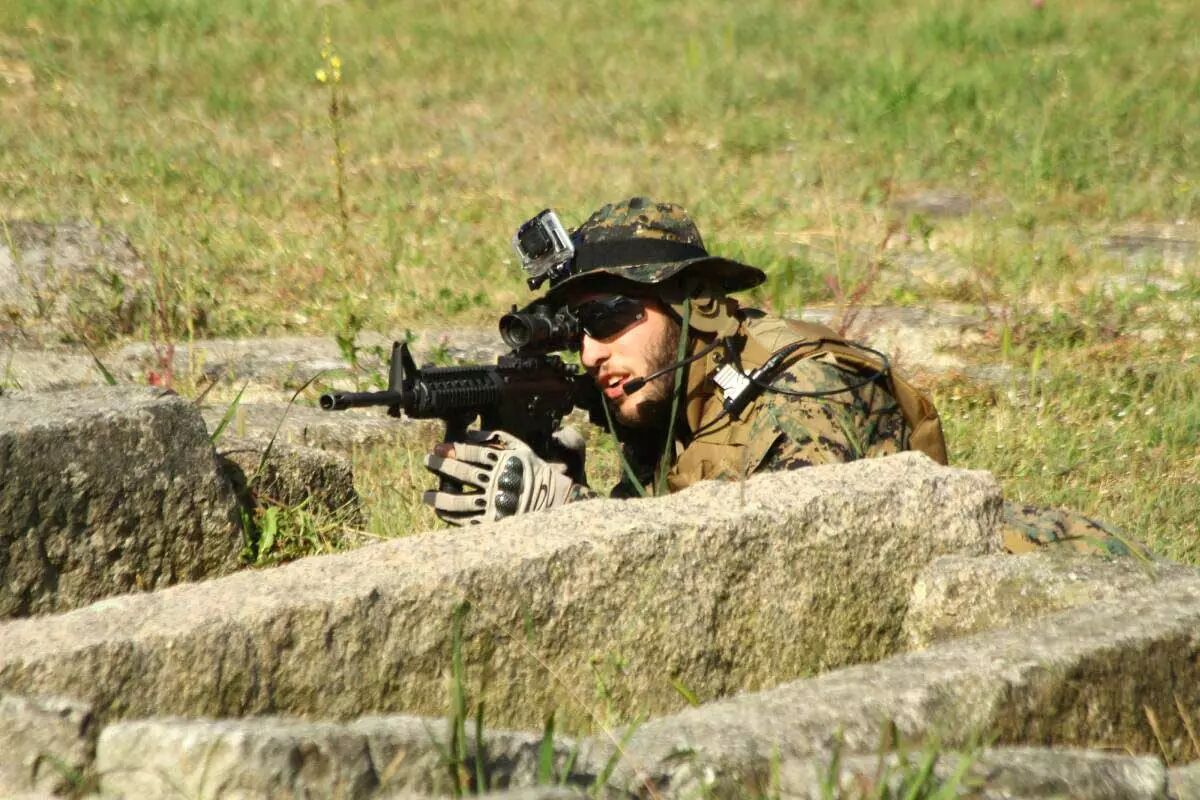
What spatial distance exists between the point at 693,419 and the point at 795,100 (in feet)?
23.8

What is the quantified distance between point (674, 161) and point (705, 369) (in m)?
5.96

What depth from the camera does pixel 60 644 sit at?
2277 millimetres

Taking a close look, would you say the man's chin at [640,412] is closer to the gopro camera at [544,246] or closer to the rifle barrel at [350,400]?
the gopro camera at [544,246]

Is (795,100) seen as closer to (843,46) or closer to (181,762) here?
(843,46)

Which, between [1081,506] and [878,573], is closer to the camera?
[878,573]

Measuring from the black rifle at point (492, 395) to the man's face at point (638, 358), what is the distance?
57mm

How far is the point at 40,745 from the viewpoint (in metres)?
2.05

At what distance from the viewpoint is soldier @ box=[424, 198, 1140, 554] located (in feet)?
12.1

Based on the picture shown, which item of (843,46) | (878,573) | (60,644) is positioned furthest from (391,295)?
(843,46)

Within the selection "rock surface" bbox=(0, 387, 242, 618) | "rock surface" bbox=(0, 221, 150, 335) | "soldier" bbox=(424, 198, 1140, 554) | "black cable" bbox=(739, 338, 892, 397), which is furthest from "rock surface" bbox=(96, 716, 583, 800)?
"rock surface" bbox=(0, 221, 150, 335)

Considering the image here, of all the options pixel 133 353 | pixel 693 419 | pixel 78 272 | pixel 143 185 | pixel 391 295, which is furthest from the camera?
pixel 143 185

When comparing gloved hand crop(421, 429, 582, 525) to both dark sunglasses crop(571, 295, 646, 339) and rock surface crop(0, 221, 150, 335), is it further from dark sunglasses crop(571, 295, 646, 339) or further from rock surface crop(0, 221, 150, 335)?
rock surface crop(0, 221, 150, 335)

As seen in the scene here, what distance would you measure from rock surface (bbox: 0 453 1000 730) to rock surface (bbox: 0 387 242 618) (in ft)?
1.69

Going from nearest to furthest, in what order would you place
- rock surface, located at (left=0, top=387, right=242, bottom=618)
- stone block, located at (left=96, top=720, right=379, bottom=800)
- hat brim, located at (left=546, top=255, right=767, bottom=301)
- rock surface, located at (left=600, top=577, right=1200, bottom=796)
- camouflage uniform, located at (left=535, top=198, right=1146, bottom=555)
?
stone block, located at (left=96, top=720, right=379, bottom=800), rock surface, located at (left=600, top=577, right=1200, bottom=796), rock surface, located at (left=0, top=387, right=242, bottom=618), camouflage uniform, located at (left=535, top=198, right=1146, bottom=555), hat brim, located at (left=546, top=255, right=767, bottom=301)
